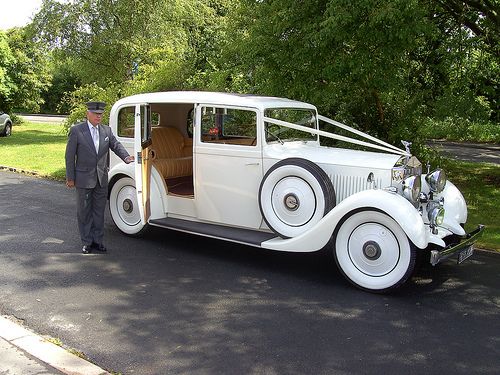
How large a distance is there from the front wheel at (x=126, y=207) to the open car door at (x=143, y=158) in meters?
0.56

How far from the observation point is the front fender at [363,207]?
4.95 meters

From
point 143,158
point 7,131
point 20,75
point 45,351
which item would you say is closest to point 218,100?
point 143,158

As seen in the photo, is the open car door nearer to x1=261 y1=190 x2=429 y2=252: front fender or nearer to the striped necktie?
the striped necktie

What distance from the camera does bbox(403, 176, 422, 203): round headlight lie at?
17.5 feet

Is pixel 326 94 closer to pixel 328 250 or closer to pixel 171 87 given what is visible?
pixel 328 250

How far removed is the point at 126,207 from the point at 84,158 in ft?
3.86

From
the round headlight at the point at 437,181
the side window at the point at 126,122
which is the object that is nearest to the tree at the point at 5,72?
the side window at the point at 126,122

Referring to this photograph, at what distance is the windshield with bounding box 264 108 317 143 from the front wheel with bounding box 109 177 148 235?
2.15 m

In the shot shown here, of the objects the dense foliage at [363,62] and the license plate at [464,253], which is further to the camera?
the dense foliage at [363,62]

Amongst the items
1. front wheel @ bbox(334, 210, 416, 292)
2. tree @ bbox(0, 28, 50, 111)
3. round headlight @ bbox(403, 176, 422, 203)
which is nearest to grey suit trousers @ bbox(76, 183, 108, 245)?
front wheel @ bbox(334, 210, 416, 292)

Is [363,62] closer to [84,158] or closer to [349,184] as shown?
[349,184]

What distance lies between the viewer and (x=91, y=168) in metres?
6.40

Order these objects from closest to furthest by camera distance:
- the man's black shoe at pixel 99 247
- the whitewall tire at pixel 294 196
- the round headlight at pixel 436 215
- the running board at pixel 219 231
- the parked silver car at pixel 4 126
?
1. the round headlight at pixel 436 215
2. the whitewall tire at pixel 294 196
3. the running board at pixel 219 231
4. the man's black shoe at pixel 99 247
5. the parked silver car at pixel 4 126

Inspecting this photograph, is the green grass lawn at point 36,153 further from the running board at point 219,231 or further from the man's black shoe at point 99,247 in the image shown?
the running board at point 219,231
